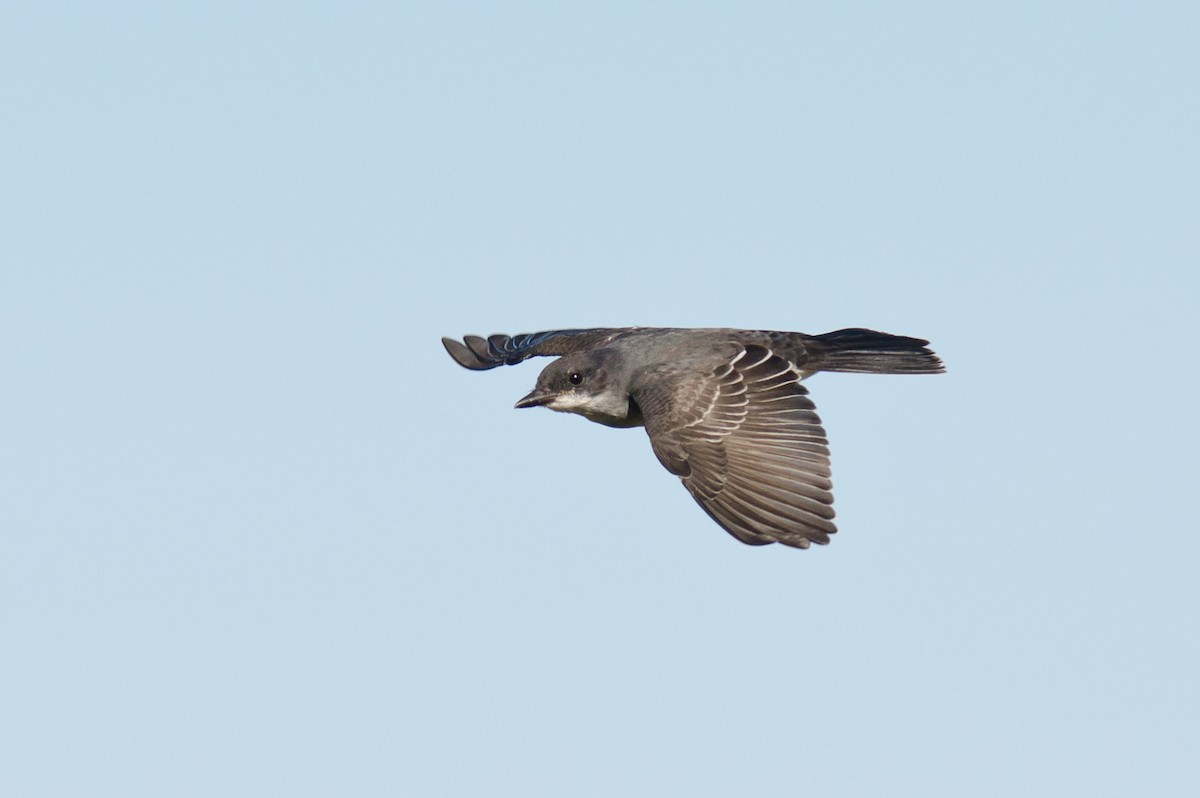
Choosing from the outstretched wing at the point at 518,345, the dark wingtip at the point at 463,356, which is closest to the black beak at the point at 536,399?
the outstretched wing at the point at 518,345

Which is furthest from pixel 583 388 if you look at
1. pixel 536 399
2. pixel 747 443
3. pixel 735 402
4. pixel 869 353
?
pixel 869 353

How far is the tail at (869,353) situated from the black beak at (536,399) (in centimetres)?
281

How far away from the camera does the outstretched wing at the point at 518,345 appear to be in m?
21.0

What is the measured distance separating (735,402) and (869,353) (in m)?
2.43

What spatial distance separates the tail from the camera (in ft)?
61.6

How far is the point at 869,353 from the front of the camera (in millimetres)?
18938

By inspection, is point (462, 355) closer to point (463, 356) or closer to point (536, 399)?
point (463, 356)

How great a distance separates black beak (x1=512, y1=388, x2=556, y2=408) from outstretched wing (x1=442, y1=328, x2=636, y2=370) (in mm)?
1910

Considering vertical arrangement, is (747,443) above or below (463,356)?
below

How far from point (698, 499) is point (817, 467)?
114cm

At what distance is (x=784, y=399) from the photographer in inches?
669

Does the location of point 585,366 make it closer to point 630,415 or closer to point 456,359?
point 630,415

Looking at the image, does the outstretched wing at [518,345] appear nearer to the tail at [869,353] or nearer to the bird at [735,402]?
the bird at [735,402]

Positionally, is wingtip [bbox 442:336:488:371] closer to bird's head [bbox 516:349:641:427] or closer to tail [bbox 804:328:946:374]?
bird's head [bbox 516:349:641:427]
